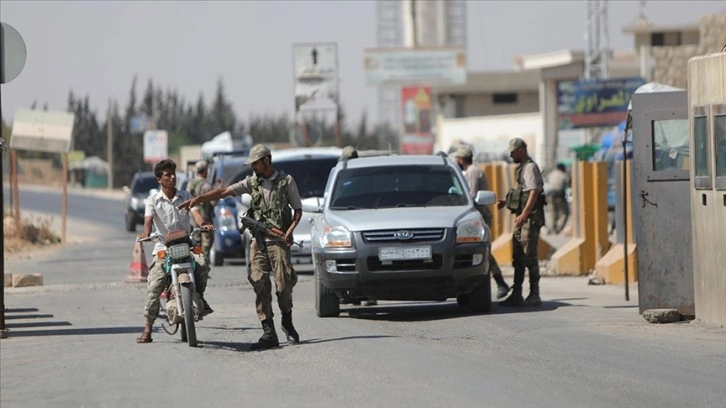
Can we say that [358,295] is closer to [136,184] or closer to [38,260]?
[38,260]

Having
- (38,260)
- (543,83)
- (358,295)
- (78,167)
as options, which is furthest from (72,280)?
(78,167)

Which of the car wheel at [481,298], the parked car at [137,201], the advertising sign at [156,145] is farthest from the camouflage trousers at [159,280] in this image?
the advertising sign at [156,145]

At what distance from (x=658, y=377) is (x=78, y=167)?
104 m

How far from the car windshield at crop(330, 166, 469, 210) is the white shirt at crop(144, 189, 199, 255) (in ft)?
9.77

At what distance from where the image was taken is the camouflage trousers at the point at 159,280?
43.4ft

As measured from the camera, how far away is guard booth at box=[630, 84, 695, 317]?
1455 centimetres

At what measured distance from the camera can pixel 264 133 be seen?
13362 centimetres

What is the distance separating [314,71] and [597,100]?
2749 cm

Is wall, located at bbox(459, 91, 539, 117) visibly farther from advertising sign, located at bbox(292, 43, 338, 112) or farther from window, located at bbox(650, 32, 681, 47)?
advertising sign, located at bbox(292, 43, 338, 112)

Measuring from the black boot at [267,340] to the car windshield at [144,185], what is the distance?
116 feet

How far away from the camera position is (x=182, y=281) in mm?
12734

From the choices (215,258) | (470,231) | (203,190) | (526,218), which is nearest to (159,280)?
(470,231)

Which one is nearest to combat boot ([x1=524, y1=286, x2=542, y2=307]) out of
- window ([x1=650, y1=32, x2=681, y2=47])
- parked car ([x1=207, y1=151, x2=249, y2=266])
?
parked car ([x1=207, y1=151, x2=249, y2=266])

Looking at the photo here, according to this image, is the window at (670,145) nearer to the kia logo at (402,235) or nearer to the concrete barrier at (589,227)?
the kia logo at (402,235)
